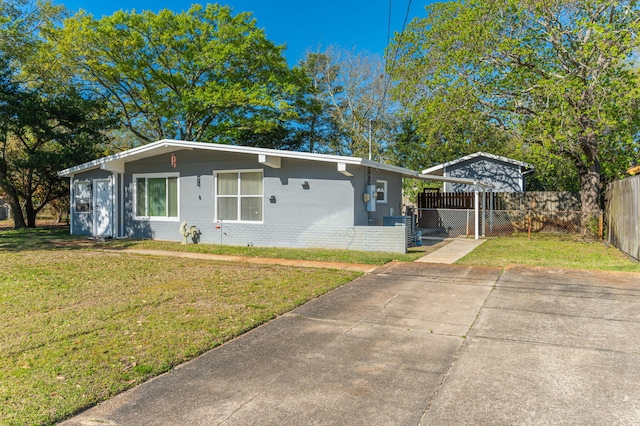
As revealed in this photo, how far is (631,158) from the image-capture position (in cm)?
1433

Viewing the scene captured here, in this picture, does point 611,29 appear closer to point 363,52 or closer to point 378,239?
point 378,239

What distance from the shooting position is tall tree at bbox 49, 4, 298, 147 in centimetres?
2173

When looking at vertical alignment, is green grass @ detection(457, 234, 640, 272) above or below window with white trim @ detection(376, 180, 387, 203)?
below

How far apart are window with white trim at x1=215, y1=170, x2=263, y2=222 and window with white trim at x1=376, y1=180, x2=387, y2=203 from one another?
12.6 ft

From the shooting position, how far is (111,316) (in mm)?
5297

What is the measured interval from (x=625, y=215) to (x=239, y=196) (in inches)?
411

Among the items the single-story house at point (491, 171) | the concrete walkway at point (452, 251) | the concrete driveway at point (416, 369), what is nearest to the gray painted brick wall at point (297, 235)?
the concrete walkway at point (452, 251)

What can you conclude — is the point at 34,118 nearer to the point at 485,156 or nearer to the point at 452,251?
the point at 452,251

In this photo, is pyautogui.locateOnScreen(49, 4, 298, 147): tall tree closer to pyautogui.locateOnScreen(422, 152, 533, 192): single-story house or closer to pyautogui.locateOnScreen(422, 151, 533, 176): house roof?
pyautogui.locateOnScreen(422, 151, 533, 176): house roof

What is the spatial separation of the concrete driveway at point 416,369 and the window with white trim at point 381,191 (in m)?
7.89

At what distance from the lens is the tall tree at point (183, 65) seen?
856 inches

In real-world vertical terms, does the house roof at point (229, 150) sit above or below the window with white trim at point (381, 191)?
above

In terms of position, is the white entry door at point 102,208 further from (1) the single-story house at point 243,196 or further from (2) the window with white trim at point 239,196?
(2) the window with white trim at point 239,196

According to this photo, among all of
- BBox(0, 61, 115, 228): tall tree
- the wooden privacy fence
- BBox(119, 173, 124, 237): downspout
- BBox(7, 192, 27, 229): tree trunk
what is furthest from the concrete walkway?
BBox(7, 192, 27, 229): tree trunk
